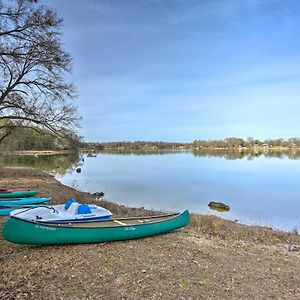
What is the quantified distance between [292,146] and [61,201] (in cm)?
15240

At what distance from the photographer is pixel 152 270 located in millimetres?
6035

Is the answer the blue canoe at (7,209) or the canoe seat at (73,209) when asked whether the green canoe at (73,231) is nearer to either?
the canoe seat at (73,209)

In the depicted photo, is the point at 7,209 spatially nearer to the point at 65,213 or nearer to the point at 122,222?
the point at 65,213

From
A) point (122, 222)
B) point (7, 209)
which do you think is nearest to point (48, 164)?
point (7, 209)

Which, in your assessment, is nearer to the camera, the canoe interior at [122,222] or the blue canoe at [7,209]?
the canoe interior at [122,222]

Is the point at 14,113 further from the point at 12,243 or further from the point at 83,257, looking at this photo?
the point at 83,257

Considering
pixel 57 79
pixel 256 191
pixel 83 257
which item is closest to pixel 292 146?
pixel 256 191

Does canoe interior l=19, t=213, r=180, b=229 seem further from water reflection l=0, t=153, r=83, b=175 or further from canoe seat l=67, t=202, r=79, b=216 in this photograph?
water reflection l=0, t=153, r=83, b=175

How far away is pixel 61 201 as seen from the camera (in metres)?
13.9

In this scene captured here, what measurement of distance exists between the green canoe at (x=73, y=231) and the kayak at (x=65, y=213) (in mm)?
165

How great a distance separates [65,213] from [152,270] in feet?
12.1

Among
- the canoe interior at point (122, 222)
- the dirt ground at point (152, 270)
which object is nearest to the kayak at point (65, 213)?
the canoe interior at point (122, 222)

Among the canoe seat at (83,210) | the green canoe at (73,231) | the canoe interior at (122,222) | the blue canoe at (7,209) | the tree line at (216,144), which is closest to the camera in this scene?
the green canoe at (73,231)

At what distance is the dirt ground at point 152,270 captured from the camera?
201 inches
